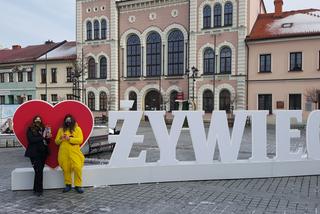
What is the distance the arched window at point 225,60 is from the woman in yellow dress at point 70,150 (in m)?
27.8

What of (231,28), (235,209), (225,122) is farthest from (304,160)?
(231,28)

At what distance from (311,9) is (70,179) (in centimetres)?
3525

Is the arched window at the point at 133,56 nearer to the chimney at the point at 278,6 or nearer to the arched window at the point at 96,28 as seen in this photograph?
the arched window at the point at 96,28

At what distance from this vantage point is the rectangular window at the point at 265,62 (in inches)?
1233

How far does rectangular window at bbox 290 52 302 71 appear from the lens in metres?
29.9

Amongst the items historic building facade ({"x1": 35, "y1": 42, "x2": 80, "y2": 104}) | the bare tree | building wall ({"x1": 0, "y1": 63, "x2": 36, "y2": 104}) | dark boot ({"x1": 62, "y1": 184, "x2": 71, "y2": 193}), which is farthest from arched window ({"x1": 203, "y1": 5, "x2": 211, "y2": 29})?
dark boot ({"x1": 62, "y1": 184, "x2": 71, "y2": 193})

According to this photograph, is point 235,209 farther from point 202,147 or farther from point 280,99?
point 280,99

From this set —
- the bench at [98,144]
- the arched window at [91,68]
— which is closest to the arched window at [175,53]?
the arched window at [91,68]

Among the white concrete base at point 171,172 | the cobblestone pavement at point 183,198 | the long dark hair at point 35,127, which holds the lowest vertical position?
the cobblestone pavement at point 183,198

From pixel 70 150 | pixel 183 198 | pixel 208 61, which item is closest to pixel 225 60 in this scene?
pixel 208 61

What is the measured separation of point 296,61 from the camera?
1184 inches

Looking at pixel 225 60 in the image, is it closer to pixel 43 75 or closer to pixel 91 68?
pixel 91 68

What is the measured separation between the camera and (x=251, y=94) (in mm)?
31984

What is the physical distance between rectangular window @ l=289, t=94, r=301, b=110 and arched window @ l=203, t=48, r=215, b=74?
8.38 m
